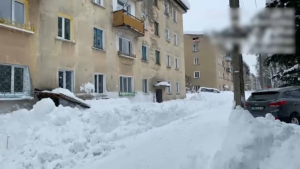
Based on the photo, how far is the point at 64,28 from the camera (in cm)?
1300

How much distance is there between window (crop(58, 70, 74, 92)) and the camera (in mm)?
12656

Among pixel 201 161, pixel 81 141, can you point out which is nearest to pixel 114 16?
pixel 81 141

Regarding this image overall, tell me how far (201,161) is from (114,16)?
13.7m

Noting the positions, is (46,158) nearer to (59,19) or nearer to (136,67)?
(59,19)

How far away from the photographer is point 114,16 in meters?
16.5

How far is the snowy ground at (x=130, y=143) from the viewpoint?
4.37 meters

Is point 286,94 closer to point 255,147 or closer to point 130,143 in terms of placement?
point 255,147

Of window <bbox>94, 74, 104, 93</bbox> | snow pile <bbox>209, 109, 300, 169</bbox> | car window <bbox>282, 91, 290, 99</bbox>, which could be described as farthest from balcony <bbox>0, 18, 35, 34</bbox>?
car window <bbox>282, 91, 290, 99</bbox>

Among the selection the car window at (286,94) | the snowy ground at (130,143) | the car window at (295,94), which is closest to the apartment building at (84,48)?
the snowy ground at (130,143)

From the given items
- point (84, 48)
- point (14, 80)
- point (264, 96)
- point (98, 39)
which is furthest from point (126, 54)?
point (264, 96)

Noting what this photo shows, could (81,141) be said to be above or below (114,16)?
below

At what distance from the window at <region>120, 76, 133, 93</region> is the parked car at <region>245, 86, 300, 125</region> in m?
9.36

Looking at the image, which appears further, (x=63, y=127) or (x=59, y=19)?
(x=59, y=19)

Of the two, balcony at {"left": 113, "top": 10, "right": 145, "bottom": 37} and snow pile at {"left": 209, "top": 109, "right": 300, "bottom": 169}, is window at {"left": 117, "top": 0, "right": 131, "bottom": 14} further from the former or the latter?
snow pile at {"left": 209, "top": 109, "right": 300, "bottom": 169}
